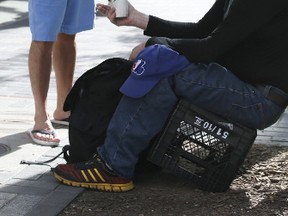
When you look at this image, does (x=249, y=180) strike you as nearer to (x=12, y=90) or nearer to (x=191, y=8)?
(x=12, y=90)

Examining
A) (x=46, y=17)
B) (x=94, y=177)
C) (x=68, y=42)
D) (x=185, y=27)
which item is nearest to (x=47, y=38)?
(x=46, y=17)

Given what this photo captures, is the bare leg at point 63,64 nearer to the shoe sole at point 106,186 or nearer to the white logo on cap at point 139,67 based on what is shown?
the shoe sole at point 106,186

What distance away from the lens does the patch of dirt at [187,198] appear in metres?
3.74

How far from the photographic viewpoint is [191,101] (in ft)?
12.7

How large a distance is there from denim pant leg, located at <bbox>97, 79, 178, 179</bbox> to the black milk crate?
62 mm

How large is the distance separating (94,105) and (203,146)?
69 centimetres

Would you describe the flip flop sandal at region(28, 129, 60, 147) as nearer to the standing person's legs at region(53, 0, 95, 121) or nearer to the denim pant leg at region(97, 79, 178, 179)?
the standing person's legs at region(53, 0, 95, 121)

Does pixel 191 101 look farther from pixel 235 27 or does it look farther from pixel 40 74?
pixel 40 74

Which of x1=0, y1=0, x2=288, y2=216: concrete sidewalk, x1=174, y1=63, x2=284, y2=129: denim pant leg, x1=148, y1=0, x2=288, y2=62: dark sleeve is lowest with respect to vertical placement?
x1=0, y1=0, x2=288, y2=216: concrete sidewalk

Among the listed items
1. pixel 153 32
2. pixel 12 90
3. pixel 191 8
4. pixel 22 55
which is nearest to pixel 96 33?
pixel 22 55

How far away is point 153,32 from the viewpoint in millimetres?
4273

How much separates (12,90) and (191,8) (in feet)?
21.4

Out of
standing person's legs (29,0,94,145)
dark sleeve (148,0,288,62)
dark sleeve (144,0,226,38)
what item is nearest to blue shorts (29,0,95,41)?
standing person's legs (29,0,94,145)

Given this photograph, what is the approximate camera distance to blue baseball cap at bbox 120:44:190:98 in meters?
3.81
